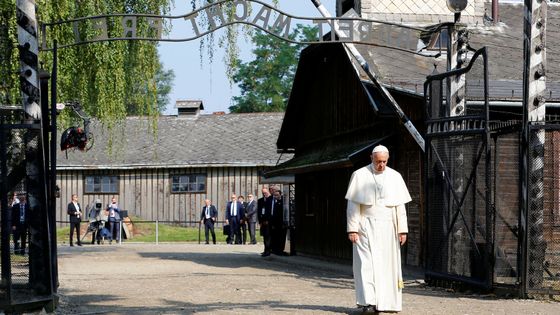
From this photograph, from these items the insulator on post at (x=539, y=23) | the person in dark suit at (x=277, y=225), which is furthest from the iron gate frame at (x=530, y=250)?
the person in dark suit at (x=277, y=225)

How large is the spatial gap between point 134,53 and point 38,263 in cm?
1023

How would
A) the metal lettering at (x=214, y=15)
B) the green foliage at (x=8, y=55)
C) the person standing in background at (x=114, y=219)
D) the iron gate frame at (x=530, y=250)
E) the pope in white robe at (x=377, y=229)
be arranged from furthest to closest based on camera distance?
1. the person standing in background at (x=114, y=219)
2. the green foliage at (x=8, y=55)
3. the metal lettering at (x=214, y=15)
4. the iron gate frame at (x=530, y=250)
5. the pope in white robe at (x=377, y=229)

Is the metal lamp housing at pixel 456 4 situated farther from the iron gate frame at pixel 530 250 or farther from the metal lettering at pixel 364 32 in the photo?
the iron gate frame at pixel 530 250

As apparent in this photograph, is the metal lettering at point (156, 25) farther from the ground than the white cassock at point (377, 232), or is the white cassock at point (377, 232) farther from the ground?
the metal lettering at point (156, 25)

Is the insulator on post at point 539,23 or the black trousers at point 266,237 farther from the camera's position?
the black trousers at point 266,237

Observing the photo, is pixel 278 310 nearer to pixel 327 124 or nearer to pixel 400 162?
pixel 400 162

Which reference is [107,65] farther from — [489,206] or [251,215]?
[251,215]

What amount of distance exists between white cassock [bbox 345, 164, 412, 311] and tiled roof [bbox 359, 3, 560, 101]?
294 inches

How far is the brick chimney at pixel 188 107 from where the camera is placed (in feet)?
196

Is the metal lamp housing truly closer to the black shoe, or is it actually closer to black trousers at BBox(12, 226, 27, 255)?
the black shoe

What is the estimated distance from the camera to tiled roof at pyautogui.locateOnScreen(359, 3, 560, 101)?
22.2 meters

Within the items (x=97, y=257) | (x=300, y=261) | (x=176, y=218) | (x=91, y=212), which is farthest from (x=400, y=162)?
(x=176, y=218)

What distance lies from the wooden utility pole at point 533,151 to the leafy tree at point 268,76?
221 feet

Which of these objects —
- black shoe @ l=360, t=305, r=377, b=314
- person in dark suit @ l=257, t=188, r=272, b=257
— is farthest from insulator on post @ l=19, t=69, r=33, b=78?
person in dark suit @ l=257, t=188, r=272, b=257
